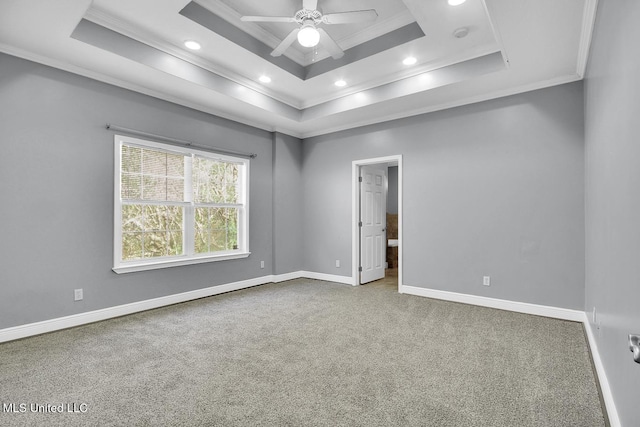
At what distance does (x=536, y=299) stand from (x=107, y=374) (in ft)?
14.2

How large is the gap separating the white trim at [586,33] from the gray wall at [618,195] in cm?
17

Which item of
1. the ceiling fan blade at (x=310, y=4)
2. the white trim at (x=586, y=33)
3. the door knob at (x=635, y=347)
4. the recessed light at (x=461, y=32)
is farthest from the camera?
the recessed light at (x=461, y=32)

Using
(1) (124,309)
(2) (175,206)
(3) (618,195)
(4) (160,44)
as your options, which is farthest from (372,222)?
(3) (618,195)

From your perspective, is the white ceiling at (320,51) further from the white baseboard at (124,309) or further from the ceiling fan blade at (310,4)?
the white baseboard at (124,309)

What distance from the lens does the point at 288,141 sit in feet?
19.2

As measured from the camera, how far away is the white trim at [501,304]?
356cm

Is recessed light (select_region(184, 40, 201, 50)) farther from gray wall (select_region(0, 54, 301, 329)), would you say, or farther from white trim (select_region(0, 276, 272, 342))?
white trim (select_region(0, 276, 272, 342))

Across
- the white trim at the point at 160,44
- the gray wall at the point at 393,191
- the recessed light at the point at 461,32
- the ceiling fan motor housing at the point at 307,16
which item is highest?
the recessed light at the point at 461,32

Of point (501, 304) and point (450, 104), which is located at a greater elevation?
point (450, 104)

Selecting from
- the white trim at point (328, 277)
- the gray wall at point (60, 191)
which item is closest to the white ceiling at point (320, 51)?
the gray wall at point (60, 191)

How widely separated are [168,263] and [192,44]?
8.53 ft

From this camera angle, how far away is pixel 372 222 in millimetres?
5777

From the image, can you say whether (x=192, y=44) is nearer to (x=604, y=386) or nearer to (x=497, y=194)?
(x=497, y=194)

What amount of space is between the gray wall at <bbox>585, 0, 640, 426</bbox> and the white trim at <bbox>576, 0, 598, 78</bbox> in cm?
17
